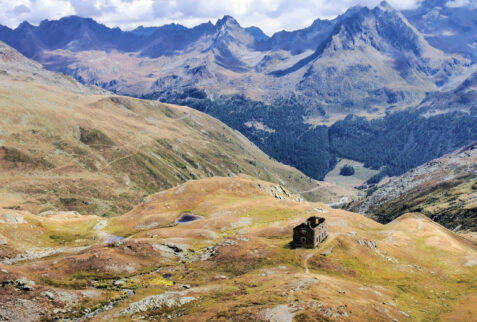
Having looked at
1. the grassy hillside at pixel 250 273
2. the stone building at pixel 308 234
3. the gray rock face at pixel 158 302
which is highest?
the stone building at pixel 308 234

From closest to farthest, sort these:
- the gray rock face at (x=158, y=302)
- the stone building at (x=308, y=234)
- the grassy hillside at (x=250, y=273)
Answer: the grassy hillside at (x=250, y=273), the gray rock face at (x=158, y=302), the stone building at (x=308, y=234)

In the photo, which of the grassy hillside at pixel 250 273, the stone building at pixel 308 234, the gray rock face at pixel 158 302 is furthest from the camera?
the stone building at pixel 308 234

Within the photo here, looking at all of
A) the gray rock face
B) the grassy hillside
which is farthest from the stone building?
the gray rock face

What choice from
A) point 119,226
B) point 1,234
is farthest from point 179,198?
point 1,234

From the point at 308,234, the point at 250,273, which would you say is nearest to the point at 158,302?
the point at 250,273

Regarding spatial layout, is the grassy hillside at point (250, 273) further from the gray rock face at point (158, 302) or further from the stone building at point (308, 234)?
the stone building at point (308, 234)

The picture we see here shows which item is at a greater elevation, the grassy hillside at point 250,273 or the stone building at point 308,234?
the stone building at point 308,234

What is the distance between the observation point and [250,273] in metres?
88.1

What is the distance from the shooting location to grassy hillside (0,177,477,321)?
67.4 meters

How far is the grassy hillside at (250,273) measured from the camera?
6744cm

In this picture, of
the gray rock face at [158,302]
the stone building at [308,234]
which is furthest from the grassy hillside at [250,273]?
the stone building at [308,234]

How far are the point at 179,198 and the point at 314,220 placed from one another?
258 ft

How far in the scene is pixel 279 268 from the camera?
90.1 metres

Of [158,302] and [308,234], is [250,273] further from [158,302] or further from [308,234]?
[158,302]
